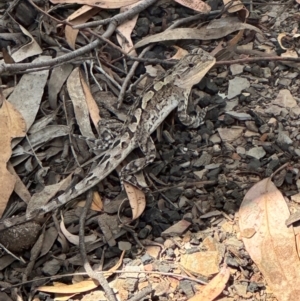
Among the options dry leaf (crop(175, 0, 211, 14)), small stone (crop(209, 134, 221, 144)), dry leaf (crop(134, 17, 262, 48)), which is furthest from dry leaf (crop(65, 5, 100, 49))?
small stone (crop(209, 134, 221, 144))

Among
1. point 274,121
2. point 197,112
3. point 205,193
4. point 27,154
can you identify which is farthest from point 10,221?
point 274,121

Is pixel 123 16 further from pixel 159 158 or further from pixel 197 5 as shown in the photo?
pixel 159 158

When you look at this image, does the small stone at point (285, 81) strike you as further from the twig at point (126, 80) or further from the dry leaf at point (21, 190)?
the dry leaf at point (21, 190)

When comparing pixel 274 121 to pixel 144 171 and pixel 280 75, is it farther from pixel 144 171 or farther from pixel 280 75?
pixel 144 171

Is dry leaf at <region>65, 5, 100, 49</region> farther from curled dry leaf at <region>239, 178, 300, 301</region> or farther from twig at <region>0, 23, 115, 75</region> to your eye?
curled dry leaf at <region>239, 178, 300, 301</region>

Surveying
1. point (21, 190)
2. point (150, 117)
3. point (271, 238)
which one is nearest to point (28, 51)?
point (150, 117)

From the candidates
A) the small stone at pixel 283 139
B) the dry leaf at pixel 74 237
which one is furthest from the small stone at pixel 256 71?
the dry leaf at pixel 74 237
